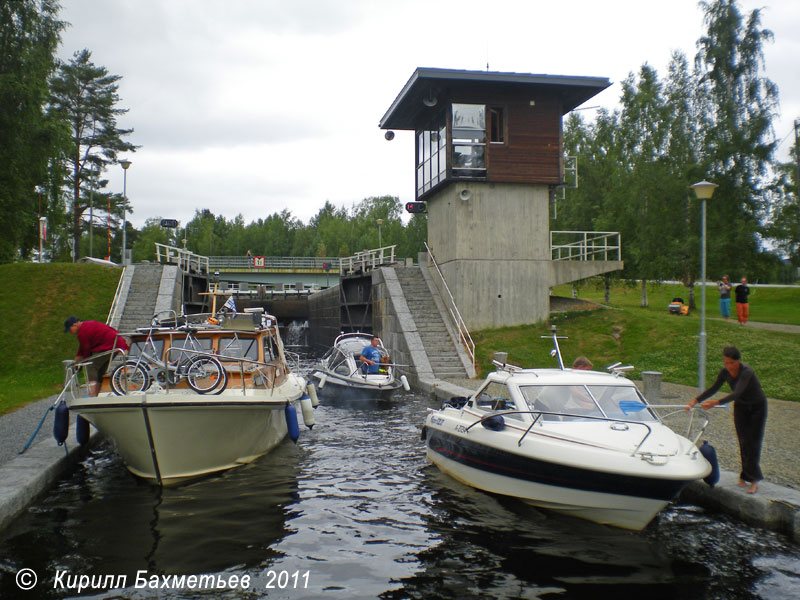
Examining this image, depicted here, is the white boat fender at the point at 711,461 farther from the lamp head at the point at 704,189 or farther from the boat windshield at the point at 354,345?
the boat windshield at the point at 354,345

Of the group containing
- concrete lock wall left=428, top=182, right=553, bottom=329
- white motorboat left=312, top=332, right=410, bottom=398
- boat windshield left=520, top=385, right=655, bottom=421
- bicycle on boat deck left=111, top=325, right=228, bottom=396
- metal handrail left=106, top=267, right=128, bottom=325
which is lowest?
white motorboat left=312, top=332, right=410, bottom=398

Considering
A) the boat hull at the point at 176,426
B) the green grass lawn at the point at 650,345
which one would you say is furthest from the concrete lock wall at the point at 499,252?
the boat hull at the point at 176,426

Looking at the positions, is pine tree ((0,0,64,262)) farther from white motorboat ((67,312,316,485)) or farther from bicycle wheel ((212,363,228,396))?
bicycle wheel ((212,363,228,396))

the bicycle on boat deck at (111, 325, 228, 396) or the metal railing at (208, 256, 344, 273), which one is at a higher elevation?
the metal railing at (208, 256, 344, 273)

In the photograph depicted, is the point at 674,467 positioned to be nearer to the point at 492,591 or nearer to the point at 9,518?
the point at 492,591

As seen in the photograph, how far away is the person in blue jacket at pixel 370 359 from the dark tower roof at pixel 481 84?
35.7ft

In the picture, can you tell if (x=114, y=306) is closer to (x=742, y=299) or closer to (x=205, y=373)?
(x=205, y=373)

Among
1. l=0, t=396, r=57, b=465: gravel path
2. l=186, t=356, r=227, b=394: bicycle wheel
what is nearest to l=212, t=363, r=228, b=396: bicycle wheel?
l=186, t=356, r=227, b=394: bicycle wheel

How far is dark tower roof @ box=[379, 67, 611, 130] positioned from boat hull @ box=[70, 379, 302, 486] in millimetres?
17486

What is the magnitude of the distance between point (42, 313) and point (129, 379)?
17.9 meters

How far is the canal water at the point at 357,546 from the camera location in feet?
21.7

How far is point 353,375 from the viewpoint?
762 inches

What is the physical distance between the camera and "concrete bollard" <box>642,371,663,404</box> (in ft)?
48.0

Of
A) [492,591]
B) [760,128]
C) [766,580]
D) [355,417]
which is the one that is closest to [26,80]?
[355,417]
